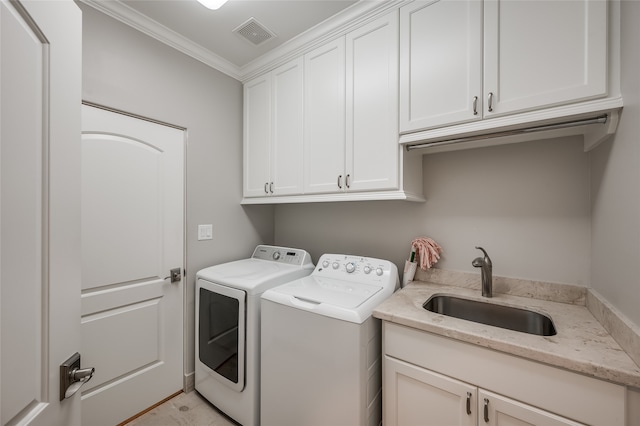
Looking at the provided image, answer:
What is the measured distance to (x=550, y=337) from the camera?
3.35ft

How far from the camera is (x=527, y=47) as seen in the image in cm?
117

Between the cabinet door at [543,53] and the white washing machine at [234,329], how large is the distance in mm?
1629

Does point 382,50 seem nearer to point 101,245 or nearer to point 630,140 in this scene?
point 630,140

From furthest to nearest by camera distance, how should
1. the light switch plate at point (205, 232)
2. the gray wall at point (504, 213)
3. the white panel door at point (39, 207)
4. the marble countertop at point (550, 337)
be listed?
the light switch plate at point (205, 232)
the gray wall at point (504, 213)
the marble countertop at point (550, 337)
the white panel door at point (39, 207)

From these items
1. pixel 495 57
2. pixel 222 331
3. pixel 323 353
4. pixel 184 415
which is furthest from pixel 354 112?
pixel 184 415

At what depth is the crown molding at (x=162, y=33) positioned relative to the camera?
62.8 inches

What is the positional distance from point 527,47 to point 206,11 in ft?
6.00

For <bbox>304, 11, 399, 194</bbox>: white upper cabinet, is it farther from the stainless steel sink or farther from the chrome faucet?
the stainless steel sink

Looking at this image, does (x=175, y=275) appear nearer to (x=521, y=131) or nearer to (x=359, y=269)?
(x=359, y=269)

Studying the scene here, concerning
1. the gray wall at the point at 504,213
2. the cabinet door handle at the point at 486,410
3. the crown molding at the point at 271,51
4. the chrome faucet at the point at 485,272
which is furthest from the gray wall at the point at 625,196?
the crown molding at the point at 271,51

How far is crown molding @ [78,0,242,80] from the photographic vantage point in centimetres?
159

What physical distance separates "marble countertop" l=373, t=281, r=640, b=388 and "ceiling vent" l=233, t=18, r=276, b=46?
198 centimetres

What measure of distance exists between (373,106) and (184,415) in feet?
7.95

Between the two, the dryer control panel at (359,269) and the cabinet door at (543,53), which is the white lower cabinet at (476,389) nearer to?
the dryer control panel at (359,269)
